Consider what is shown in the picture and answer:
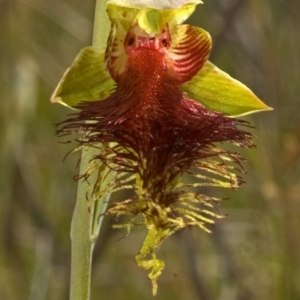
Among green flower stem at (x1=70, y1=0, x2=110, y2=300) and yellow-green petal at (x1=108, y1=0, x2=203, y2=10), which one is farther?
green flower stem at (x1=70, y1=0, x2=110, y2=300)

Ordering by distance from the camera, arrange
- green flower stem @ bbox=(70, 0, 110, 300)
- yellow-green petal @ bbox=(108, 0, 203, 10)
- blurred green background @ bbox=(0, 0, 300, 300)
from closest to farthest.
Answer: yellow-green petal @ bbox=(108, 0, 203, 10), green flower stem @ bbox=(70, 0, 110, 300), blurred green background @ bbox=(0, 0, 300, 300)

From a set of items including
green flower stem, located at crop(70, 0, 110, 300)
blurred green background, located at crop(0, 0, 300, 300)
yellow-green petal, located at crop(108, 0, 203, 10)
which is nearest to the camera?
yellow-green petal, located at crop(108, 0, 203, 10)

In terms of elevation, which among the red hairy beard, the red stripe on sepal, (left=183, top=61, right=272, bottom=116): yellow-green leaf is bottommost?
the red hairy beard

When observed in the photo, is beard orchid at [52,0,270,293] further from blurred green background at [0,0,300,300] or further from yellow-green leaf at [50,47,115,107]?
blurred green background at [0,0,300,300]

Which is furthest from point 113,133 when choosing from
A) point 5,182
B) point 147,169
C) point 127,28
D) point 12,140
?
point 5,182

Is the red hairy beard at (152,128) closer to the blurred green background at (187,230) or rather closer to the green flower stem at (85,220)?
the green flower stem at (85,220)

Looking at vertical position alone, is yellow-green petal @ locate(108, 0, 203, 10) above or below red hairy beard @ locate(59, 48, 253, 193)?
above

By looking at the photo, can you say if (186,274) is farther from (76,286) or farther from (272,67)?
(76,286)

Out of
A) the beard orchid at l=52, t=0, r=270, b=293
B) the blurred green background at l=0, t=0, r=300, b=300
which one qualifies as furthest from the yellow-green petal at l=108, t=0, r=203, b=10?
the blurred green background at l=0, t=0, r=300, b=300

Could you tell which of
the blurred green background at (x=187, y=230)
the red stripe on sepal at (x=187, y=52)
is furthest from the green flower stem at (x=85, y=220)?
the blurred green background at (x=187, y=230)
